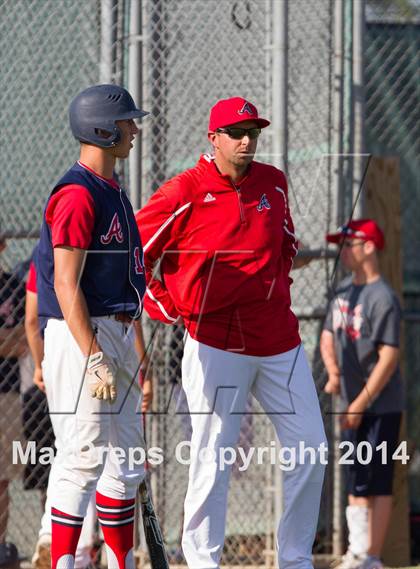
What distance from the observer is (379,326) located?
6.80 m

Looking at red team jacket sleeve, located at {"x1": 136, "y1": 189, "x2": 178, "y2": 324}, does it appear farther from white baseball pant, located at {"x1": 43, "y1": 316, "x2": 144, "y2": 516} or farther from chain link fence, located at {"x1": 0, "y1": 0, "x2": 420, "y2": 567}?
chain link fence, located at {"x1": 0, "y1": 0, "x2": 420, "y2": 567}

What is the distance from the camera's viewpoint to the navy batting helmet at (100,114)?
4.95 m

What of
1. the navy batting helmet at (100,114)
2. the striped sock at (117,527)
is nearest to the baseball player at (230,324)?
the striped sock at (117,527)

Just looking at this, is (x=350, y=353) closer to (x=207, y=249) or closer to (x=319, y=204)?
(x=319, y=204)

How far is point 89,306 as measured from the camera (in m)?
4.92

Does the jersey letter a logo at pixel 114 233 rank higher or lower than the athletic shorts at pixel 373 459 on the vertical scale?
higher

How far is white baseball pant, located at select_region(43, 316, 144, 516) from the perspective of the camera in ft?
16.1

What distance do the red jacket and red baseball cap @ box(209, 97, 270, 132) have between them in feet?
0.70

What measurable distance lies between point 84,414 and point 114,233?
740 millimetres

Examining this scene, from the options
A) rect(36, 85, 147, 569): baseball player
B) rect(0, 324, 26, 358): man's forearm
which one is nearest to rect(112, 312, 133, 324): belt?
rect(36, 85, 147, 569): baseball player

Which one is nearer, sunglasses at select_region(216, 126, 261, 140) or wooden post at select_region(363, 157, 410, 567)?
sunglasses at select_region(216, 126, 261, 140)

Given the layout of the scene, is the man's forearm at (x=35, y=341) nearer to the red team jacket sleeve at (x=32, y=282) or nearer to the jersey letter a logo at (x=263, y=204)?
the red team jacket sleeve at (x=32, y=282)

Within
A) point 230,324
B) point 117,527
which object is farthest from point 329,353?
point 117,527

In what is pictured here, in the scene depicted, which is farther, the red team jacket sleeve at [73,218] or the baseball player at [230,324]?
the baseball player at [230,324]
